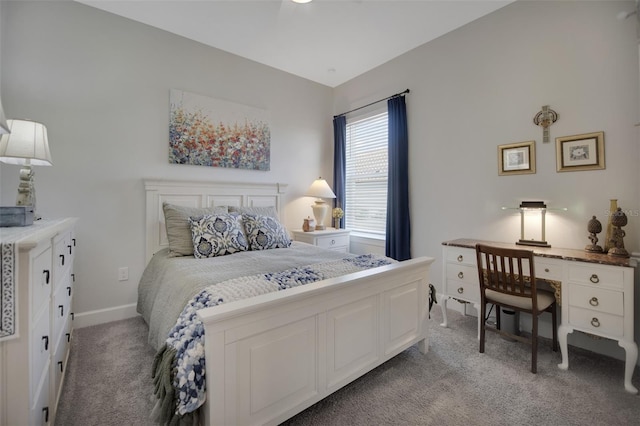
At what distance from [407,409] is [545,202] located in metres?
1.97

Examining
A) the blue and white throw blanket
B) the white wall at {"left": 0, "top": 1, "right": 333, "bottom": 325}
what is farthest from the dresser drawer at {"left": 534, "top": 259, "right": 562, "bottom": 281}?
the white wall at {"left": 0, "top": 1, "right": 333, "bottom": 325}

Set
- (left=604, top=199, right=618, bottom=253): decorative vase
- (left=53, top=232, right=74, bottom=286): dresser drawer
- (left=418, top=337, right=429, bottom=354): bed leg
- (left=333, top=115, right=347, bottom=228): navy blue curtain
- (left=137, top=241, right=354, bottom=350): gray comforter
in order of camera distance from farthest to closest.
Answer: (left=333, top=115, right=347, bottom=228): navy blue curtain, (left=418, top=337, right=429, bottom=354): bed leg, (left=604, top=199, right=618, bottom=253): decorative vase, (left=137, top=241, right=354, bottom=350): gray comforter, (left=53, top=232, right=74, bottom=286): dresser drawer

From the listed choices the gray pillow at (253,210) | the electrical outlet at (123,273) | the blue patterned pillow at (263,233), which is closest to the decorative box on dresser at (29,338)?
the blue patterned pillow at (263,233)

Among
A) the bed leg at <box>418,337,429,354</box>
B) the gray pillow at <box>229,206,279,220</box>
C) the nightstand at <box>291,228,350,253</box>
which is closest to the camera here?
the bed leg at <box>418,337,429,354</box>

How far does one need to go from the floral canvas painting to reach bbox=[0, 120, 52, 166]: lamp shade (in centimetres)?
117

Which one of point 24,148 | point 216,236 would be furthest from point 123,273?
point 24,148

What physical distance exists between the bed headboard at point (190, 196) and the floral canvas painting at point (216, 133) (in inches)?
9.5

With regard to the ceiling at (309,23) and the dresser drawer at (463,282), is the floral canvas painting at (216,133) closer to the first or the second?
the ceiling at (309,23)

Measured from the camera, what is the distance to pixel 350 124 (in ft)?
13.2

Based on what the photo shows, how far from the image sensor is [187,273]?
1804 millimetres

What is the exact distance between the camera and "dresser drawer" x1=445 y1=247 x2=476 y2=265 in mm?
2334

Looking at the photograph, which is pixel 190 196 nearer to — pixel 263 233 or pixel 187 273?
pixel 263 233

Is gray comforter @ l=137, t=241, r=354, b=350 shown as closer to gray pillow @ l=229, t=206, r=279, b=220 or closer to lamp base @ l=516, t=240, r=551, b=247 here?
gray pillow @ l=229, t=206, r=279, b=220

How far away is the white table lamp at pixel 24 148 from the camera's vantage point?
161 cm
